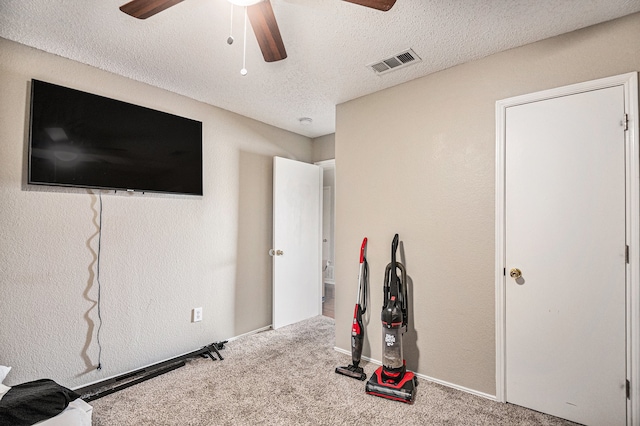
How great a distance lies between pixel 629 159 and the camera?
72.3 inches

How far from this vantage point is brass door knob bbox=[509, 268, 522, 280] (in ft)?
7.14

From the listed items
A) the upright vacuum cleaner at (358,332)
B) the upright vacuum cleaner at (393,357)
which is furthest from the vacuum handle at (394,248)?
the upright vacuum cleaner at (358,332)

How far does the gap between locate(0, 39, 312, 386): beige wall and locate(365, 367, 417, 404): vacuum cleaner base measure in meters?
1.75

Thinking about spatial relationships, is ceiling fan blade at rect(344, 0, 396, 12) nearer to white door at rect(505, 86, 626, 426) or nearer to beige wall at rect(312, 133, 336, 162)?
white door at rect(505, 86, 626, 426)

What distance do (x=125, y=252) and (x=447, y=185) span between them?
273cm

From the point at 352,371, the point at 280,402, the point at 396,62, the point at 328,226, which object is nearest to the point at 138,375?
the point at 280,402

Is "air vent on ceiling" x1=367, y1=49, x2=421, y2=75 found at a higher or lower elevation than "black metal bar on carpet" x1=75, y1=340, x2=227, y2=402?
higher

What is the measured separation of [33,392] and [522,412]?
3.02 m

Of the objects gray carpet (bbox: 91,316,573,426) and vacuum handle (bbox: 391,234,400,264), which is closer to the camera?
gray carpet (bbox: 91,316,573,426)

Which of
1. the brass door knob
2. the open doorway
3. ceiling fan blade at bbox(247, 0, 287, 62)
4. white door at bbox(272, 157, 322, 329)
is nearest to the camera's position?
ceiling fan blade at bbox(247, 0, 287, 62)

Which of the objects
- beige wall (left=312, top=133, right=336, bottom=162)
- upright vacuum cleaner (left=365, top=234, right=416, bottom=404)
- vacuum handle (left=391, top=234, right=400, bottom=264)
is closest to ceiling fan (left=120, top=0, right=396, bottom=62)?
vacuum handle (left=391, top=234, right=400, bottom=264)

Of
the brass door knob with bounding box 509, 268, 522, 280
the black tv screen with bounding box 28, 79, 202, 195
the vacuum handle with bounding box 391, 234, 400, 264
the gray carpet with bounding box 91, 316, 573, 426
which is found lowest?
the gray carpet with bounding box 91, 316, 573, 426

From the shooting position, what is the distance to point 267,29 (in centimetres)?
160

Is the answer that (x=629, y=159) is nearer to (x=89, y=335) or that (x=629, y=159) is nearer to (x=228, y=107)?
(x=228, y=107)
